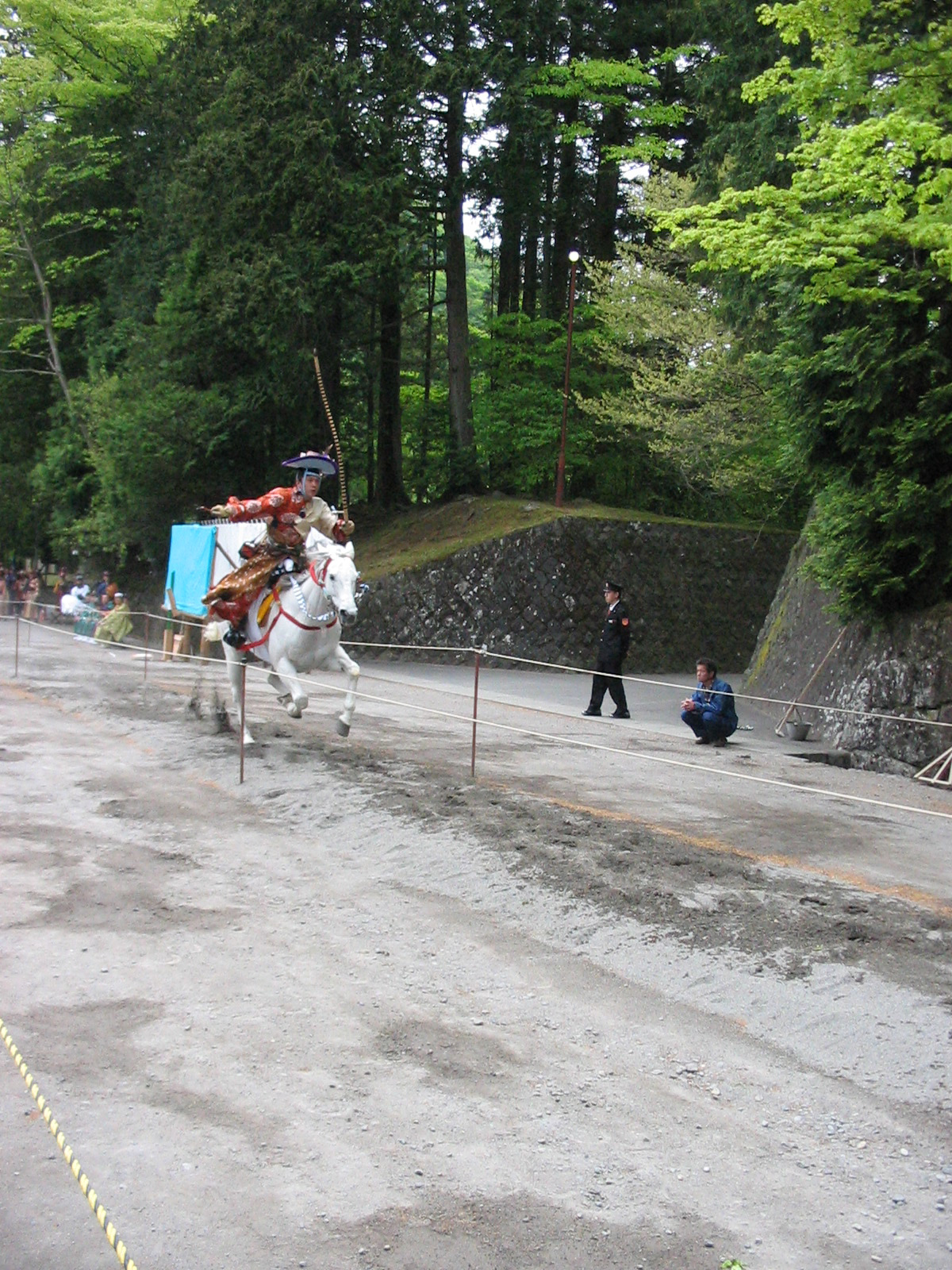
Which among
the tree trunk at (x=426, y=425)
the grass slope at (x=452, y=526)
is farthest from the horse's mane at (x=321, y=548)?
the tree trunk at (x=426, y=425)

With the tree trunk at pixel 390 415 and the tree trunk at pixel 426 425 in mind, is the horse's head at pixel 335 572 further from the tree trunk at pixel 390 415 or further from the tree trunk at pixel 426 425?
the tree trunk at pixel 390 415

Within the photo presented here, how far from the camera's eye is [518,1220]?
4.11 meters

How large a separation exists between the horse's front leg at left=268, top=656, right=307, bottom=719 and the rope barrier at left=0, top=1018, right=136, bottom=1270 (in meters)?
7.13

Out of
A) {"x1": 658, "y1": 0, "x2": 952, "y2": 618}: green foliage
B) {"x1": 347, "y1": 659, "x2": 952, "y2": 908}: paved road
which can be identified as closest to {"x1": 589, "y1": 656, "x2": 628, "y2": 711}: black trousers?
{"x1": 347, "y1": 659, "x2": 952, "y2": 908}: paved road

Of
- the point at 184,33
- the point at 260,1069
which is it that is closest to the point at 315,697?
the point at 260,1069

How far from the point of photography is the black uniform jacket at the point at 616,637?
56.0ft

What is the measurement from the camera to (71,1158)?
420 cm

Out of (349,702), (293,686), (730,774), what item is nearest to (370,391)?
(293,686)

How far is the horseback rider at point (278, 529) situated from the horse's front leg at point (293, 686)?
0.88 meters

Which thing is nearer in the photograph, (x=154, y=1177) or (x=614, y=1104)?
(x=154, y=1177)

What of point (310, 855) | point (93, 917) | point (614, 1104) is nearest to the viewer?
point (614, 1104)

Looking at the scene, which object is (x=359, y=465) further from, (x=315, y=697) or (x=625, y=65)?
(x=315, y=697)

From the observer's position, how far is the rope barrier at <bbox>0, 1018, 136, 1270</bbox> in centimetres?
377

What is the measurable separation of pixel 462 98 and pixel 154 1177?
26.7 m
